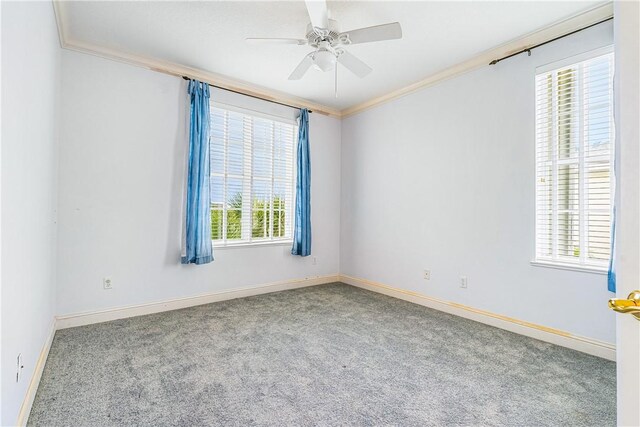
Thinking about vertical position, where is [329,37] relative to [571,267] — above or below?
above

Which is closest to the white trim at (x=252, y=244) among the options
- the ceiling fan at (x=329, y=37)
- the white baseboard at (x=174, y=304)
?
the white baseboard at (x=174, y=304)

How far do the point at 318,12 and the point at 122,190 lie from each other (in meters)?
2.55

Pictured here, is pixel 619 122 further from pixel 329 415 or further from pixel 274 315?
pixel 274 315

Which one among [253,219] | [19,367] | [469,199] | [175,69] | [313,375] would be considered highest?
[175,69]

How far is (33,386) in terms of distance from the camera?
1.84 m

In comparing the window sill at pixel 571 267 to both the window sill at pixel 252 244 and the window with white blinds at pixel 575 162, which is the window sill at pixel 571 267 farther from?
the window sill at pixel 252 244

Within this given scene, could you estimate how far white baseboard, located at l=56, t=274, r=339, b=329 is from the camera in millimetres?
2967

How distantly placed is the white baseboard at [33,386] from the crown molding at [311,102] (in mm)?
2593

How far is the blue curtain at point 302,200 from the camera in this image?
445 cm

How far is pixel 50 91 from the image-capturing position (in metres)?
2.38

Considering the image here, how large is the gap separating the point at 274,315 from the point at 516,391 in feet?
7.26

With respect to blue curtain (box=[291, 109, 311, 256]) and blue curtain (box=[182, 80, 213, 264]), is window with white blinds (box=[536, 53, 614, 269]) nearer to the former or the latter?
blue curtain (box=[291, 109, 311, 256])

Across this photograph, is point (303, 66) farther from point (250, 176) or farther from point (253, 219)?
point (253, 219)

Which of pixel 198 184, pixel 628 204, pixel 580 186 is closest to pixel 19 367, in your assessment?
pixel 198 184
